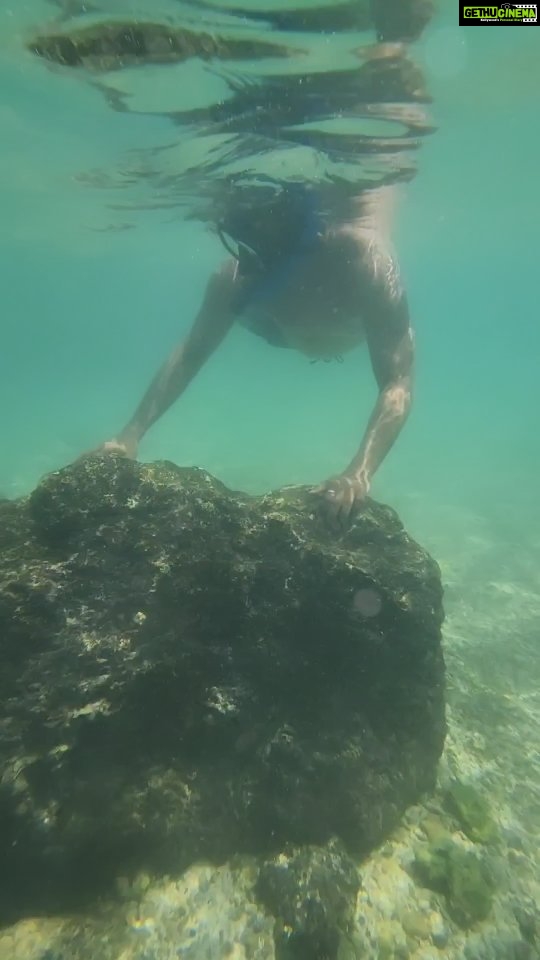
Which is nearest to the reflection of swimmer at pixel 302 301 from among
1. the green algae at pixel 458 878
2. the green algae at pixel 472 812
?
the green algae at pixel 472 812

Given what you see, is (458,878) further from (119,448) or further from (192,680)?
(119,448)

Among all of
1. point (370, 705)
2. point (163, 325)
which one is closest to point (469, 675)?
point (370, 705)

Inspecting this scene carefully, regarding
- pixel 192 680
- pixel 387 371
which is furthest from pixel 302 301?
pixel 192 680

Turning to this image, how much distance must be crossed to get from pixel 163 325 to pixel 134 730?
10403 cm

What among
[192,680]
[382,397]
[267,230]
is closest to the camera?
[192,680]

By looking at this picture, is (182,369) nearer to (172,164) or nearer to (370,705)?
(370,705)

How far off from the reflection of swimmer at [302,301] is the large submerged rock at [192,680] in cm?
148

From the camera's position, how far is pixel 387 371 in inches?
246

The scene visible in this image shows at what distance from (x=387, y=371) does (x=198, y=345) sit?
278 centimetres

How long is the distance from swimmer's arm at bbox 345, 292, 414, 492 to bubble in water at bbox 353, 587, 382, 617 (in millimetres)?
1338

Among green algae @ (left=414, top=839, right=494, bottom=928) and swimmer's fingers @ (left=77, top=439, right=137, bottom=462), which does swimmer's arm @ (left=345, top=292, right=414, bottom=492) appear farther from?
green algae @ (left=414, top=839, right=494, bottom=928)

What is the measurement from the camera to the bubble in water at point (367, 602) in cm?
448

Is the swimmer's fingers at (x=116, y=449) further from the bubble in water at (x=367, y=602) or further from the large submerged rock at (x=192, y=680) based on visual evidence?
the bubble in water at (x=367, y=602)

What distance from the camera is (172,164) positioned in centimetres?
1483
